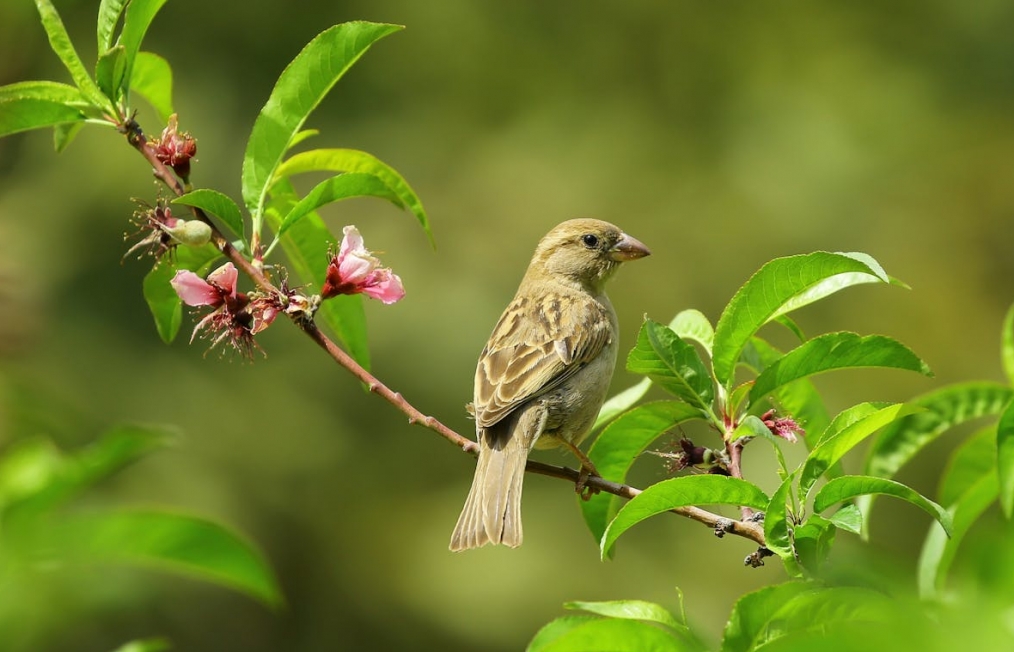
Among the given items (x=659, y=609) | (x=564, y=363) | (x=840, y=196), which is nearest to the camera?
(x=659, y=609)

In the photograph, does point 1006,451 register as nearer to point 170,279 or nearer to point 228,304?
point 228,304

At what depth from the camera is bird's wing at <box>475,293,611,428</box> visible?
4.49 metres

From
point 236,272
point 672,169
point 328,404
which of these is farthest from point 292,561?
point 236,272

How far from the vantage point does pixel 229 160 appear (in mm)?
12453

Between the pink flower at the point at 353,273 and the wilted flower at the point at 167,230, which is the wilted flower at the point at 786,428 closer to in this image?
the pink flower at the point at 353,273

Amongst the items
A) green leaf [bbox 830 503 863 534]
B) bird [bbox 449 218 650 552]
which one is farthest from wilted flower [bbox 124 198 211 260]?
green leaf [bbox 830 503 863 534]

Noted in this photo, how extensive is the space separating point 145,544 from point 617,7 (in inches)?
600

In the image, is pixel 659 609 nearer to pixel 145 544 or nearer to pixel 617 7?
pixel 145 544

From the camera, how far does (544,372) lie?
4.64 metres

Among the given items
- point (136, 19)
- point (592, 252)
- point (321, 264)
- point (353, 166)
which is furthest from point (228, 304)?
point (592, 252)

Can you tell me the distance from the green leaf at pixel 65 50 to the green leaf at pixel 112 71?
0.04 meters

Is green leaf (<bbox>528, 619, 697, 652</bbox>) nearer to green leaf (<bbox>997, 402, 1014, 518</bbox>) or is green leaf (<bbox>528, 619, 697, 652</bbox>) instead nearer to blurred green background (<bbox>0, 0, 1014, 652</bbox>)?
green leaf (<bbox>997, 402, 1014, 518</bbox>)

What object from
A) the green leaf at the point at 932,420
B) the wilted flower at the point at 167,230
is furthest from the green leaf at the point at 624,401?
the wilted flower at the point at 167,230

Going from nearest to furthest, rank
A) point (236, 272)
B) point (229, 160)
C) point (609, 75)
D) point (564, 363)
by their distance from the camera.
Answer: point (236, 272)
point (564, 363)
point (229, 160)
point (609, 75)
